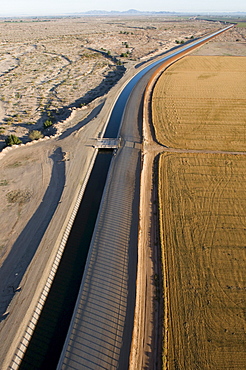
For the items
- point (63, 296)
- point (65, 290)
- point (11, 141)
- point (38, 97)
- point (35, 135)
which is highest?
point (38, 97)

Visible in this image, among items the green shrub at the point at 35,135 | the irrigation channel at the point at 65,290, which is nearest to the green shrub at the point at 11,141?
the green shrub at the point at 35,135

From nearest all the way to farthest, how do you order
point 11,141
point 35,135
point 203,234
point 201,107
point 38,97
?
point 203,234, point 11,141, point 35,135, point 201,107, point 38,97

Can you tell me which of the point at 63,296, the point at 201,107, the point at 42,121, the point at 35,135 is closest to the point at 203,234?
the point at 63,296

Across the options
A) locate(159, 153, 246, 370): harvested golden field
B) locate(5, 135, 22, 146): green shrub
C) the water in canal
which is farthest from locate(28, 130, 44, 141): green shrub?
locate(159, 153, 246, 370): harvested golden field

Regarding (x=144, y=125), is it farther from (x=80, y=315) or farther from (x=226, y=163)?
(x=80, y=315)

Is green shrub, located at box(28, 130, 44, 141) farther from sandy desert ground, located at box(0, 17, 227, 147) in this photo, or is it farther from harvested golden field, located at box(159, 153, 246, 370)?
harvested golden field, located at box(159, 153, 246, 370)

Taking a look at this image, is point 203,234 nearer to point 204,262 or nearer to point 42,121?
point 204,262
